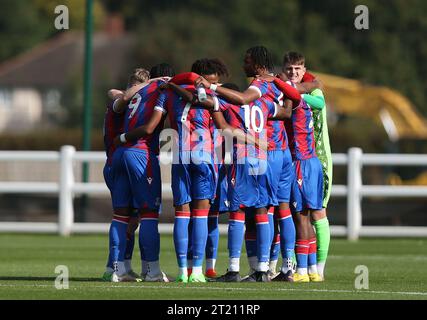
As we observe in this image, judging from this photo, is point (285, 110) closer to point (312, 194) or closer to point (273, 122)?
point (273, 122)

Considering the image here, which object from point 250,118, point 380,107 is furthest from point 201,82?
point 380,107

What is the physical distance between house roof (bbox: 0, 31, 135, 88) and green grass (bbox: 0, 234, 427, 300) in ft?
242

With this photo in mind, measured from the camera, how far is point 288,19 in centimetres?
6794

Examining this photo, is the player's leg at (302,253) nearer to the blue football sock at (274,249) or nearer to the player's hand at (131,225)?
the blue football sock at (274,249)

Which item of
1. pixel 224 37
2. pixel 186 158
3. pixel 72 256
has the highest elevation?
pixel 224 37

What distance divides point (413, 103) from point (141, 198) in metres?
52.3

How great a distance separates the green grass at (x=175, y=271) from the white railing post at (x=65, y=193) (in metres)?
0.33

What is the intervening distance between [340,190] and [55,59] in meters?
79.1

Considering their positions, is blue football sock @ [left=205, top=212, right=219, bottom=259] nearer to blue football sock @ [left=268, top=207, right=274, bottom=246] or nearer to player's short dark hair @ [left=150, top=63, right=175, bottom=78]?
blue football sock @ [left=268, top=207, right=274, bottom=246]

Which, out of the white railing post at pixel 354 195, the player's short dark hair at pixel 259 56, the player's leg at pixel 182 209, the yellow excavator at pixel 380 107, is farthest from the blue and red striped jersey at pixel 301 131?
the yellow excavator at pixel 380 107

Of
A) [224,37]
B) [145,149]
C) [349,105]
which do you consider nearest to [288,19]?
[224,37]

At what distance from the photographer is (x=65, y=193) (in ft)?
70.9
